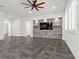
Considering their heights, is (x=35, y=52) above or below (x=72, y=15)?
below

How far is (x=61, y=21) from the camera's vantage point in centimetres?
891

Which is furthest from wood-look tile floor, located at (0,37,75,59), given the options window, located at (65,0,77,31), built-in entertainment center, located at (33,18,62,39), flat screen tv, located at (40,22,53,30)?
flat screen tv, located at (40,22,53,30)

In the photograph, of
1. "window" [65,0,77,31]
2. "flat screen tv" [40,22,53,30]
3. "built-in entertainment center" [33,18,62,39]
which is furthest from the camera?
"flat screen tv" [40,22,53,30]

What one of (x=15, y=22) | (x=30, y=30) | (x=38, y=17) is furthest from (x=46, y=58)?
(x=15, y=22)

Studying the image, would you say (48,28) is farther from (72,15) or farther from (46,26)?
(72,15)

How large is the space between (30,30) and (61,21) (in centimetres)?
451

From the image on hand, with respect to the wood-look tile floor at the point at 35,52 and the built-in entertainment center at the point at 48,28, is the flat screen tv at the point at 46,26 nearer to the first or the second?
the built-in entertainment center at the point at 48,28

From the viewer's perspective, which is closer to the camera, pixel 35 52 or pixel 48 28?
pixel 35 52

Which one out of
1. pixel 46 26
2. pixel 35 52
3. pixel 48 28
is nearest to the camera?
pixel 35 52

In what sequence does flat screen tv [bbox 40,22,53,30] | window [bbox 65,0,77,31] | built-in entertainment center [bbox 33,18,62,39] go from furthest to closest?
flat screen tv [bbox 40,22,53,30] < built-in entertainment center [bbox 33,18,62,39] < window [bbox 65,0,77,31]

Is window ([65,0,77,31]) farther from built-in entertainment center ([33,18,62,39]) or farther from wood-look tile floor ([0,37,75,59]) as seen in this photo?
built-in entertainment center ([33,18,62,39])

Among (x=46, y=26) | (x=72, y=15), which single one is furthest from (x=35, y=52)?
(x=46, y=26)

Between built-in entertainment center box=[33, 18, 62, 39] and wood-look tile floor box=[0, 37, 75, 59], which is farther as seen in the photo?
built-in entertainment center box=[33, 18, 62, 39]

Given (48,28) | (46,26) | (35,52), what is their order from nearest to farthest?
(35,52) < (48,28) < (46,26)
